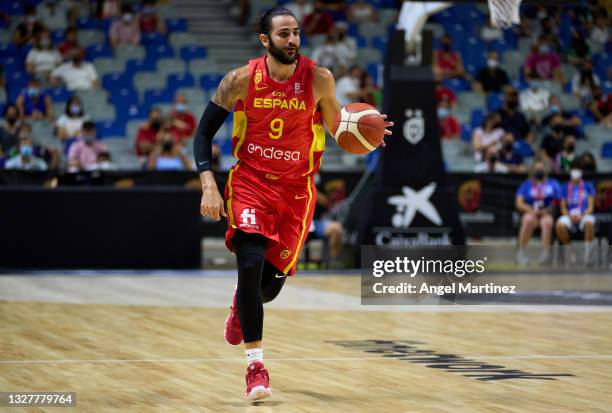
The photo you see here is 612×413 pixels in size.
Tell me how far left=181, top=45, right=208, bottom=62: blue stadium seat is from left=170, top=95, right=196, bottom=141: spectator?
7.79ft

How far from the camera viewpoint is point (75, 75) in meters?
22.4

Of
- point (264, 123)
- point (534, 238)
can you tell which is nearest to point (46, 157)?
point (534, 238)

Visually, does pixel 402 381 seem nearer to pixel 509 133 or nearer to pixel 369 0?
pixel 509 133

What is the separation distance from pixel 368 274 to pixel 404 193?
2.30 m

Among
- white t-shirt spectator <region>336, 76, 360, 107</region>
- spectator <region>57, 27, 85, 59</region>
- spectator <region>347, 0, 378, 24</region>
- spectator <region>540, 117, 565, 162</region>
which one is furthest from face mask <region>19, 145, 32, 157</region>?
spectator <region>540, 117, 565, 162</region>

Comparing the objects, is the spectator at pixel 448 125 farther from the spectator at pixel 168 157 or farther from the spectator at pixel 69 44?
the spectator at pixel 69 44

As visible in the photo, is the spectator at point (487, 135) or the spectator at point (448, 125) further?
the spectator at point (448, 125)

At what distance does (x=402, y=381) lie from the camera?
7734 mm

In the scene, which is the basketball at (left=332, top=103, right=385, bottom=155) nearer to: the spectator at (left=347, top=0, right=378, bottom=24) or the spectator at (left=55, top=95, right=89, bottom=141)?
the spectator at (left=55, top=95, right=89, bottom=141)

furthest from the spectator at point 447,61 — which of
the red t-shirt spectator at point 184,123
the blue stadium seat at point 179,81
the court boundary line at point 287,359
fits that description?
the court boundary line at point 287,359

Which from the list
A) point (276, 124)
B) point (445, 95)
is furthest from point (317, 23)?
point (276, 124)

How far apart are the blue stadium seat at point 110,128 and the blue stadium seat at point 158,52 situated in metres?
2.11

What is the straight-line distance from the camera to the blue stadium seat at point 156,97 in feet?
75.1

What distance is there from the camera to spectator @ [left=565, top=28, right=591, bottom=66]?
2678cm
